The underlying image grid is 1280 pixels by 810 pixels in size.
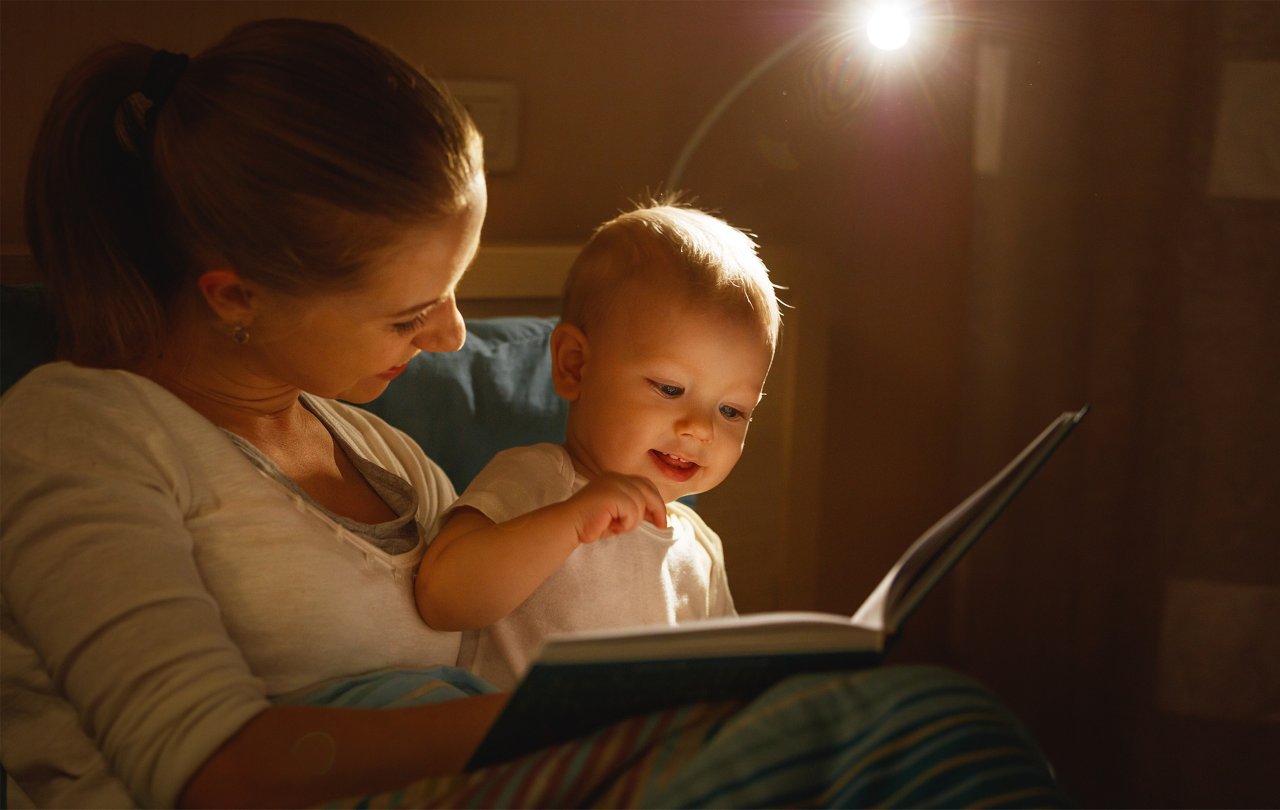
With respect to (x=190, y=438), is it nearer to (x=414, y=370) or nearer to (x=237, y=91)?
(x=237, y=91)

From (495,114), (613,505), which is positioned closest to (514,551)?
(613,505)

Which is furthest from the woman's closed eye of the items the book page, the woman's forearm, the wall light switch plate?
the wall light switch plate

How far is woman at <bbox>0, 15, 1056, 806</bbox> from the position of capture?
2.37 feet

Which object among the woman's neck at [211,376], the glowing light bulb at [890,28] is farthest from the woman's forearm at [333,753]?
the glowing light bulb at [890,28]

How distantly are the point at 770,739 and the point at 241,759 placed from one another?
13.5 inches

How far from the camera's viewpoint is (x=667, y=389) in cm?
114

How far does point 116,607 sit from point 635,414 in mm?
539

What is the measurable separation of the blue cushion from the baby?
0.44 ft

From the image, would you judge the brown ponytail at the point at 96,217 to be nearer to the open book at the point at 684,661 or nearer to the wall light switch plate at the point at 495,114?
the open book at the point at 684,661

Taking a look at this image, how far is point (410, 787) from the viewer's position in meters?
0.72

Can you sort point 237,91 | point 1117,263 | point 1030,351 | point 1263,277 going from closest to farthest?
point 237,91 → point 1263,277 → point 1117,263 → point 1030,351

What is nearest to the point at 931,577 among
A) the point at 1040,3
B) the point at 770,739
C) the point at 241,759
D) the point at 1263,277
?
the point at 770,739

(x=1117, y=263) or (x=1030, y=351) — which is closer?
(x=1117, y=263)

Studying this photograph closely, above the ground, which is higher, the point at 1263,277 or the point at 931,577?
the point at 1263,277
